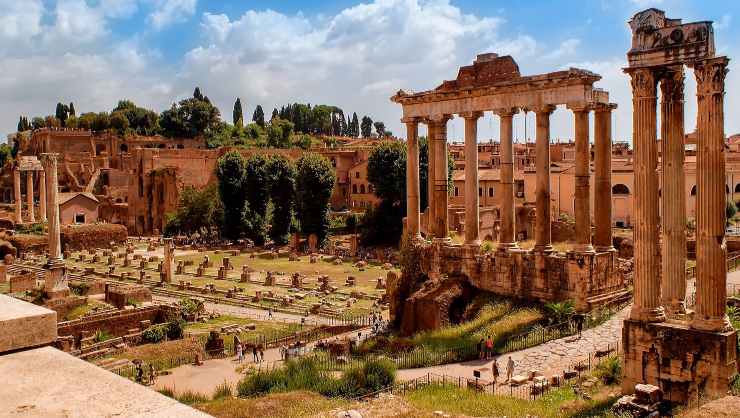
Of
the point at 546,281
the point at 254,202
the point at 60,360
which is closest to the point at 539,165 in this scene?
the point at 546,281

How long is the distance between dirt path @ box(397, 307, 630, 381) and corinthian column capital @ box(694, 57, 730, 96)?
21.7ft

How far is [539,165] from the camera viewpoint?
20094 millimetres

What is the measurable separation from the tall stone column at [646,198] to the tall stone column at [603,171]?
A: 661 centimetres

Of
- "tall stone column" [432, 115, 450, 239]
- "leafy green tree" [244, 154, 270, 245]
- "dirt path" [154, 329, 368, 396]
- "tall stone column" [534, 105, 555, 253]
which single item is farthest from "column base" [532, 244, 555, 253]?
"leafy green tree" [244, 154, 270, 245]

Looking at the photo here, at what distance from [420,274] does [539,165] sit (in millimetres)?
5536

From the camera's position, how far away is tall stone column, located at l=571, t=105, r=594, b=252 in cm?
1900

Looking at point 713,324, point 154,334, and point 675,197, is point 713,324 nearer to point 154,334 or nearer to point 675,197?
point 675,197

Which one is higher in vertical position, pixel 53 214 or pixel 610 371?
pixel 53 214

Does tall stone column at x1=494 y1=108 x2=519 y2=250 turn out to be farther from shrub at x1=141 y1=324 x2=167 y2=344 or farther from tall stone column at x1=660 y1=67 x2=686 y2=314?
shrub at x1=141 y1=324 x2=167 y2=344

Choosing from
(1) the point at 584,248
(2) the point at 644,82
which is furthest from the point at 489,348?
(2) the point at 644,82

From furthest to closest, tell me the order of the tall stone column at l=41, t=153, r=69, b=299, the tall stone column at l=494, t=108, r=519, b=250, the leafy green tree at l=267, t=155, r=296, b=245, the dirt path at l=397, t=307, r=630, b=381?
the leafy green tree at l=267, t=155, r=296, b=245
the tall stone column at l=41, t=153, r=69, b=299
the tall stone column at l=494, t=108, r=519, b=250
the dirt path at l=397, t=307, r=630, b=381

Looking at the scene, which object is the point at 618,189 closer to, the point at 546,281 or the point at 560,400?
the point at 546,281

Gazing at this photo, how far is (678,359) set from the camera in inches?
471

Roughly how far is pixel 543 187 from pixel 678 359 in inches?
341
